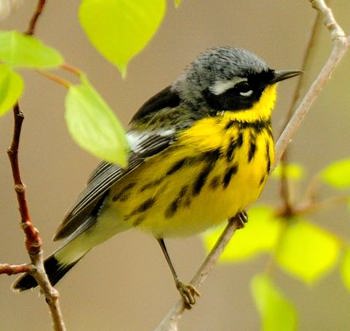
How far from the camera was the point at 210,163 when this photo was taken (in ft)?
10.0

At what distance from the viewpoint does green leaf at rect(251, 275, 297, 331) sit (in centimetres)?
223

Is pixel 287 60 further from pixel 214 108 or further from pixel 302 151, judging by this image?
pixel 214 108

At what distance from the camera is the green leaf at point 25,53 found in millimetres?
1375

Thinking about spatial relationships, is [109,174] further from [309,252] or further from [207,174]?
[309,252]

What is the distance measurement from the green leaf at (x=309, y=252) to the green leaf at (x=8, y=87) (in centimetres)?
144

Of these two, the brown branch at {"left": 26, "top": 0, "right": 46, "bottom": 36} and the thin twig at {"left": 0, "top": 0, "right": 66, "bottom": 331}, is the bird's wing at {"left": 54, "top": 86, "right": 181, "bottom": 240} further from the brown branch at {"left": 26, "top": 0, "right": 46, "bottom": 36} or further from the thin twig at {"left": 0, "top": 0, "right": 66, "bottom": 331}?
the brown branch at {"left": 26, "top": 0, "right": 46, "bottom": 36}

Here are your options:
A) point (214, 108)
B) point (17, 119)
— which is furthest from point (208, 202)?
point (17, 119)

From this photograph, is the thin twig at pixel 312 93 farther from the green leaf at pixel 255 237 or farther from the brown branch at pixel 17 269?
the brown branch at pixel 17 269

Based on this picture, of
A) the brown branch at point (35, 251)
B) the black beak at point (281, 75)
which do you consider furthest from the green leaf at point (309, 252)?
the brown branch at point (35, 251)

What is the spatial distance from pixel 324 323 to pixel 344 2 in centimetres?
198

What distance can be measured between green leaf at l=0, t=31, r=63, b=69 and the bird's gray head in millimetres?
1743

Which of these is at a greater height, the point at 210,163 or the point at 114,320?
the point at 210,163

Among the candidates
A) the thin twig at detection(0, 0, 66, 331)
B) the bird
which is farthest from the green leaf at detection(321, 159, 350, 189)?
the thin twig at detection(0, 0, 66, 331)

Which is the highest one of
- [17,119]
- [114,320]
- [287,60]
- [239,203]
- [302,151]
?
[17,119]
